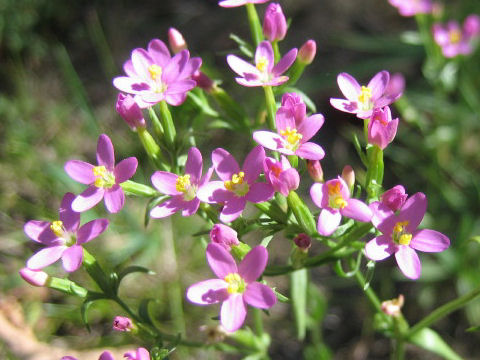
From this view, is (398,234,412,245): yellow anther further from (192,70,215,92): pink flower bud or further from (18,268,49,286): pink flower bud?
(18,268,49,286): pink flower bud

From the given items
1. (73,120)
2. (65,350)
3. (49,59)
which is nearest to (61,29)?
(49,59)

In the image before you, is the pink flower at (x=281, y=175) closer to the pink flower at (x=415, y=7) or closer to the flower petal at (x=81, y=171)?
the flower petal at (x=81, y=171)

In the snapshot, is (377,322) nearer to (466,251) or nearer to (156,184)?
(156,184)

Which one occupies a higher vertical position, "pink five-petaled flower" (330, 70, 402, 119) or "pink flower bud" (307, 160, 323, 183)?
"pink five-petaled flower" (330, 70, 402, 119)

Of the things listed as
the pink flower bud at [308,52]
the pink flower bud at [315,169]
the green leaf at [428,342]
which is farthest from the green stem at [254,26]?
the green leaf at [428,342]

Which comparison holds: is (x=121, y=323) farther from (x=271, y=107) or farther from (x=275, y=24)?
(x=275, y=24)

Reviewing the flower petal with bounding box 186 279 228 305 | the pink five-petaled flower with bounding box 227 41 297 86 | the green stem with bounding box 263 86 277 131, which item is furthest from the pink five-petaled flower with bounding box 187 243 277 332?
the pink five-petaled flower with bounding box 227 41 297 86
